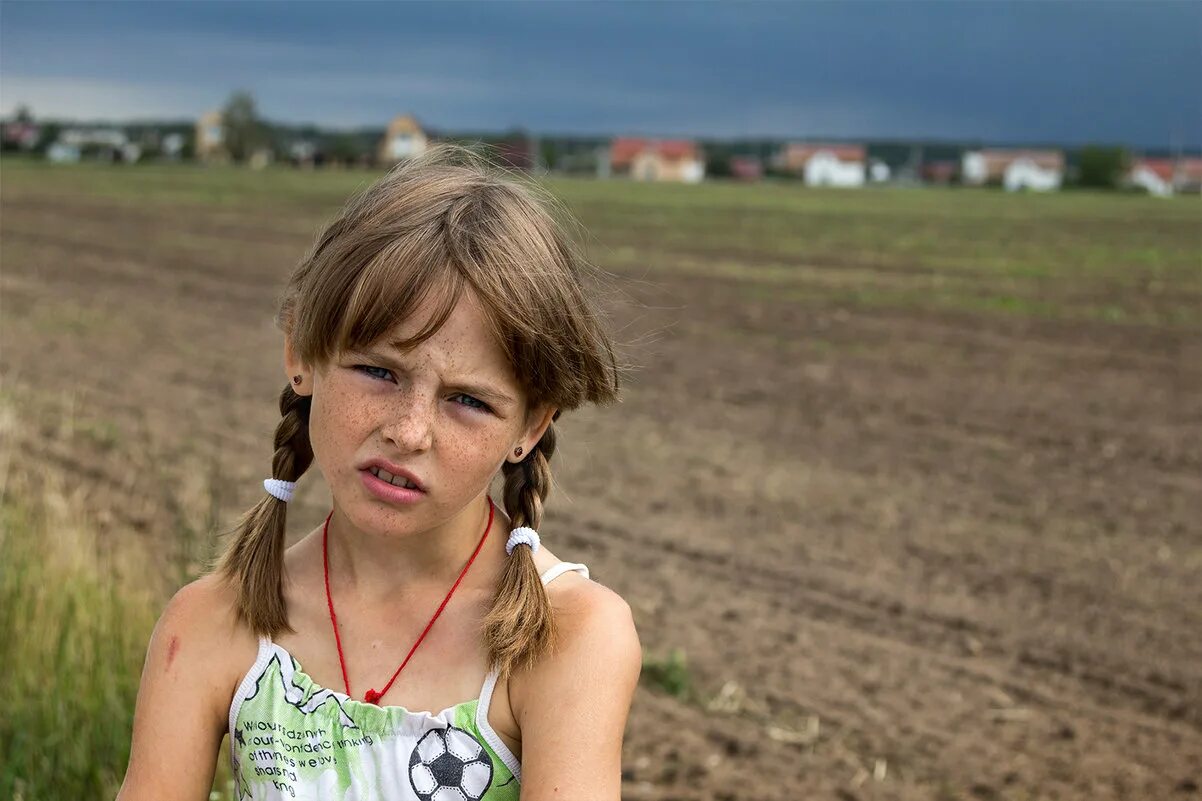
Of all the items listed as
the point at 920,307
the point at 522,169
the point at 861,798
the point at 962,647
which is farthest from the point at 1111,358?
the point at 522,169

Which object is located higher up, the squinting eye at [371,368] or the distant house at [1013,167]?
the distant house at [1013,167]

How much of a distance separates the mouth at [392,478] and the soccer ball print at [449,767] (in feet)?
0.95

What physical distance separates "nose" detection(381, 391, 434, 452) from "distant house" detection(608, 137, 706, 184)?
318 feet

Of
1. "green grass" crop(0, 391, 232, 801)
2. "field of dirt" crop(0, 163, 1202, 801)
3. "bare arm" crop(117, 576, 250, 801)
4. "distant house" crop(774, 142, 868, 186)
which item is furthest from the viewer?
"distant house" crop(774, 142, 868, 186)

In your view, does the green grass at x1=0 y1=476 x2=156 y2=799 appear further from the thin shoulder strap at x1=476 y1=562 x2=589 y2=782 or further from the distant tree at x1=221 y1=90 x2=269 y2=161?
the distant tree at x1=221 y1=90 x2=269 y2=161

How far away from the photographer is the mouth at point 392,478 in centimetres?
161

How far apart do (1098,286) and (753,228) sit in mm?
12245

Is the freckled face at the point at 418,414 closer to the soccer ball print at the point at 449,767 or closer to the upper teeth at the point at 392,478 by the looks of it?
the upper teeth at the point at 392,478

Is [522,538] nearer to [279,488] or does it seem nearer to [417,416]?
[417,416]

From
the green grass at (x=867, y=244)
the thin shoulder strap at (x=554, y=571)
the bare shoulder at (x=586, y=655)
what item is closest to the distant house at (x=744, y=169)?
the green grass at (x=867, y=244)

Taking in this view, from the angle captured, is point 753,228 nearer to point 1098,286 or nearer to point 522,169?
point 1098,286

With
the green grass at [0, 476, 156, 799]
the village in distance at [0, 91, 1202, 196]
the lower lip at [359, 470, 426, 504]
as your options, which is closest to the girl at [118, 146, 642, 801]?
the lower lip at [359, 470, 426, 504]

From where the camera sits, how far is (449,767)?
1.63 meters

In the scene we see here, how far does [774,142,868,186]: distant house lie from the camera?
102m
